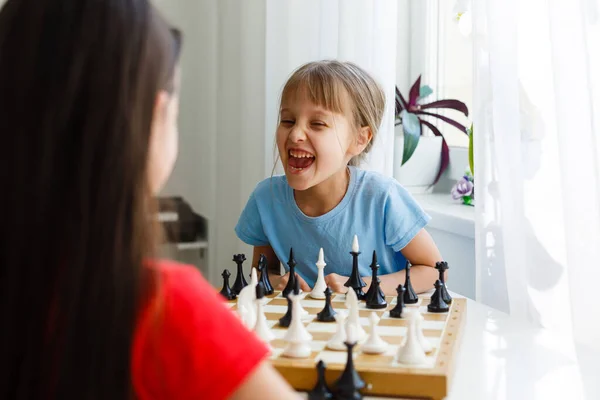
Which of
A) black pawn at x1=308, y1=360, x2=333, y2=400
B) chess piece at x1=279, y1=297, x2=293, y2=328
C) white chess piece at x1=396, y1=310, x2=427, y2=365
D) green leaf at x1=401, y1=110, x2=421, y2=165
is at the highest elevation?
green leaf at x1=401, y1=110, x2=421, y2=165

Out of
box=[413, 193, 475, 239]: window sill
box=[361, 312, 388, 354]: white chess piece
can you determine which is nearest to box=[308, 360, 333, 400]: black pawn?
box=[361, 312, 388, 354]: white chess piece

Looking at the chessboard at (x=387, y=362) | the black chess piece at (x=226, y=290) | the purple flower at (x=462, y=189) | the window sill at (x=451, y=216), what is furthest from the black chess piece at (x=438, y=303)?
the purple flower at (x=462, y=189)

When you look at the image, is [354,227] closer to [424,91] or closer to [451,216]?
[451,216]

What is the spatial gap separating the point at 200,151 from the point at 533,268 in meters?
1.85

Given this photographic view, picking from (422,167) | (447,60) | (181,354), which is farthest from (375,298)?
(447,60)

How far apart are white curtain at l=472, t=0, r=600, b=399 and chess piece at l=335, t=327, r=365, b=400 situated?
0.27 meters

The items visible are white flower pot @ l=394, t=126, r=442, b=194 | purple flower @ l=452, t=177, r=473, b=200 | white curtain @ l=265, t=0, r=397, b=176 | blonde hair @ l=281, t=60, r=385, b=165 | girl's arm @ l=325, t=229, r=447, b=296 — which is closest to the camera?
girl's arm @ l=325, t=229, r=447, b=296

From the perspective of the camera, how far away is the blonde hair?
1722mm

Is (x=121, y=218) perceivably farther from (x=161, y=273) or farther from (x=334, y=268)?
(x=334, y=268)

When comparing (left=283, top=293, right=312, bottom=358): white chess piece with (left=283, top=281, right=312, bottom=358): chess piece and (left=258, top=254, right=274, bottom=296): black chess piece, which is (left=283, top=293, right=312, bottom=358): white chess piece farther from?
(left=258, top=254, right=274, bottom=296): black chess piece

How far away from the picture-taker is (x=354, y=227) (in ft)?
5.80

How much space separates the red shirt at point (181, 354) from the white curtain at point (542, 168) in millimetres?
518

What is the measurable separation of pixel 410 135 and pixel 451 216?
0.40 meters

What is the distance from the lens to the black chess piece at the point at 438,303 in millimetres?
1326
